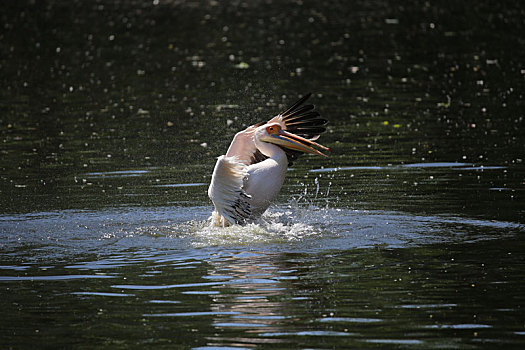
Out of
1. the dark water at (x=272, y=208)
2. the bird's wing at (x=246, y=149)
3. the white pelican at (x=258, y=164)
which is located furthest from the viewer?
the bird's wing at (x=246, y=149)

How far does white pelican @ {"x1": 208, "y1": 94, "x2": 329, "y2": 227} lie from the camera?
1020 centimetres

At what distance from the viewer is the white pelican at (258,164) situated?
402 inches

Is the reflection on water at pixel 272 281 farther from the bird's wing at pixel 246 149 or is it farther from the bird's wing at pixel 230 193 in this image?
the bird's wing at pixel 246 149

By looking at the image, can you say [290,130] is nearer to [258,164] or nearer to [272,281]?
[258,164]

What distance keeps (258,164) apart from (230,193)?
627 mm

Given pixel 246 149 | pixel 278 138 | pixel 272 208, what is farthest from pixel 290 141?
pixel 272 208

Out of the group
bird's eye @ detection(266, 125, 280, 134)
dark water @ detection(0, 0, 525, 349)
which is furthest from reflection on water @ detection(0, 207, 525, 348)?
bird's eye @ detection(266, 125, 280, 134)

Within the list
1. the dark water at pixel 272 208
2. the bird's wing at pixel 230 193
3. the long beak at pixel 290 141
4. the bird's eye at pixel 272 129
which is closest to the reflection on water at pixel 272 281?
the dark water at pixel 272 208

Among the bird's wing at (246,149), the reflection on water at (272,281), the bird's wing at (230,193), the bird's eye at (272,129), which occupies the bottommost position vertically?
the reflection on water at (272,281)

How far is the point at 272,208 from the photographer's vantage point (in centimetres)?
1144

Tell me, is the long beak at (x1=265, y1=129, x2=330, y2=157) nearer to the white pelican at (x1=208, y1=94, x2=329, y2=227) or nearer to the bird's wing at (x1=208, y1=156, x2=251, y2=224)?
the white pelican at (x1=208, y1=94, x2=329, y2=227)

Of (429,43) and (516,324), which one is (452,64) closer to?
(429,43)

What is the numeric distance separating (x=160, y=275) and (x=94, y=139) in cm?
860

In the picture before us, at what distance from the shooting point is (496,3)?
4100 centimetres
